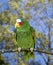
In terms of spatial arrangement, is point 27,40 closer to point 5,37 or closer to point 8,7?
point 5,37

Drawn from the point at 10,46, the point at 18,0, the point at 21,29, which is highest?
the point at 18,0

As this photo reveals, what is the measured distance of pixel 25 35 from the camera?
2949 mm

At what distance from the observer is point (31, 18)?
6.11 meters

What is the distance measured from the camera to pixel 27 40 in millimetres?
2980

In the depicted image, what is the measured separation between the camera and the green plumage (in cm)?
289

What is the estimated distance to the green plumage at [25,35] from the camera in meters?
2.89

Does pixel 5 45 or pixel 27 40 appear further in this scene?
pixel 5 45

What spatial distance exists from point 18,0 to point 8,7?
0.36 m

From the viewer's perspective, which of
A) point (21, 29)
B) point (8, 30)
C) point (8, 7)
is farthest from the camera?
point (8, 7)

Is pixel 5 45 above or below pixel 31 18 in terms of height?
below

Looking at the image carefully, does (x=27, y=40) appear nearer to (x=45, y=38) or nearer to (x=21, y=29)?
(x=21, y=29)

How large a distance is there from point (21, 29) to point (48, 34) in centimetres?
331

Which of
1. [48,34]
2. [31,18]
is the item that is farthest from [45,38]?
[31,18]

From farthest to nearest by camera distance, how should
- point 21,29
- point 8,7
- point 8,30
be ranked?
point 8,7 → point 8,30 → point 21,29
